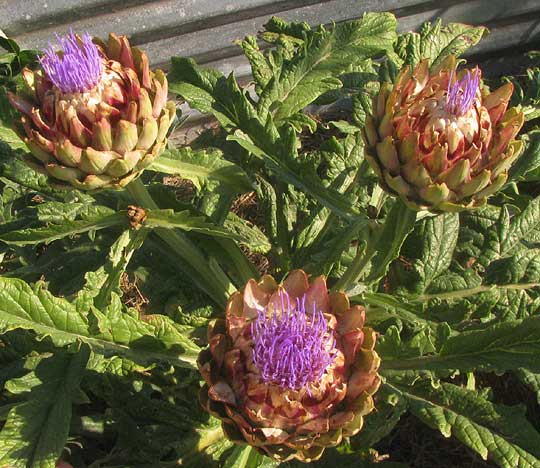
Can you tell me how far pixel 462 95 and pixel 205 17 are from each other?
3.14 ft

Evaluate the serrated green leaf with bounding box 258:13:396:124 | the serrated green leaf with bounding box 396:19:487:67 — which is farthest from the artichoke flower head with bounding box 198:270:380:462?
the serrated green leaf with bounding box 396:19:487:67

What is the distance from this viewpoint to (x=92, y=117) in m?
0.96

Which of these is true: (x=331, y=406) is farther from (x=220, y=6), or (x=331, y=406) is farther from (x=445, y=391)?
(x=220, y=6)

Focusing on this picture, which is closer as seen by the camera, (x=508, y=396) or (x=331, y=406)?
(x=331, y=406)

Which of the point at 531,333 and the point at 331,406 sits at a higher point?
the point at 531,333

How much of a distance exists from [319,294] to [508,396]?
29.6 inches

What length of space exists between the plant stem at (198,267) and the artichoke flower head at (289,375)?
29cm

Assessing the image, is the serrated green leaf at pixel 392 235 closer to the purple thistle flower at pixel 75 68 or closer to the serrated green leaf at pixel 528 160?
the serrated green leaf at pixel 528 160

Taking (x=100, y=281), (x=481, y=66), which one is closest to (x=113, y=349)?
(x=100, y=281)

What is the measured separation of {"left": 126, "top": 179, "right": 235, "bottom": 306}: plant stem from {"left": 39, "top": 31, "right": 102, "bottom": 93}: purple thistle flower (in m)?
0.25

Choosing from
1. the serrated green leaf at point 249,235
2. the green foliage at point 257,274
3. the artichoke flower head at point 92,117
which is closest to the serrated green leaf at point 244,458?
the green foliage at point 257,274

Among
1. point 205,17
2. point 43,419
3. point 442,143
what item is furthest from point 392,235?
point 205,17

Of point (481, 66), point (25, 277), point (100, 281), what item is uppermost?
point (481, 66)

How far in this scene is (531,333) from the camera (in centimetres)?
94
